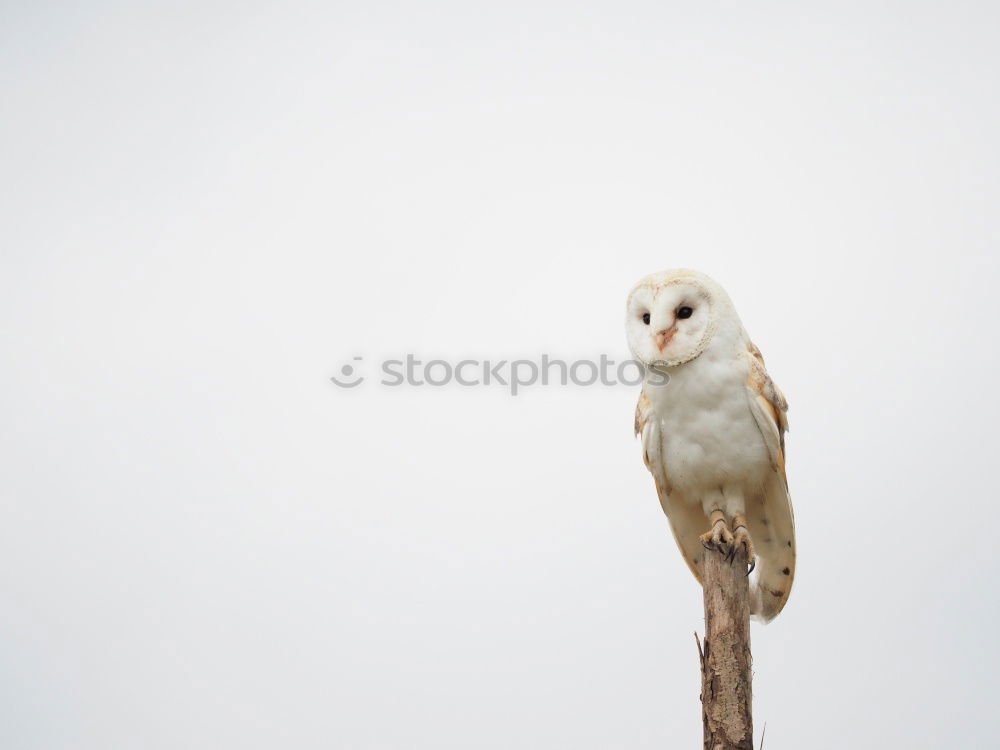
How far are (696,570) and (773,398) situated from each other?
950mm

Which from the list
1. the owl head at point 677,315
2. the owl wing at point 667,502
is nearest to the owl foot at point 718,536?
the owl wing at point 667,502

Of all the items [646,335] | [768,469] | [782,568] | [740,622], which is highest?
[646,335]

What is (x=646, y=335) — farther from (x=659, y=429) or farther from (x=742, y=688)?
(x=742, y=688)

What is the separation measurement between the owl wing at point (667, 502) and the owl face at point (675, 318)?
0.26 meters

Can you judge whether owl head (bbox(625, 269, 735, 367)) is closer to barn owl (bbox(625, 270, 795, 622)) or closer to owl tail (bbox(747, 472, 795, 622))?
barn owl (bbox(625, 270, 795, 622))

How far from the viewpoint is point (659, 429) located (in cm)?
403

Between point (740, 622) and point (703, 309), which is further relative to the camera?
point (703, 309)

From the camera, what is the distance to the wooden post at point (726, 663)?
3.49 meters

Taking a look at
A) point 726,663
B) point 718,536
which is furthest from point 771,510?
point 726,663

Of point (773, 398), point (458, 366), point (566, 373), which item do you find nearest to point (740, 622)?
point (773, 398)

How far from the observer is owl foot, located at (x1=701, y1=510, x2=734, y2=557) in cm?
380

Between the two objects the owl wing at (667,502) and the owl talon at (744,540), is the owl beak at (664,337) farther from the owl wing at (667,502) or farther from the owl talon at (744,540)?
the owl talon at (744,540)

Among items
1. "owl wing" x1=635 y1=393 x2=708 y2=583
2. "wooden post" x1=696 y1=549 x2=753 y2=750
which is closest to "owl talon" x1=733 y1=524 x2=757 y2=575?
"wooden post" x1=696 y1=549 x2=753 y2=750

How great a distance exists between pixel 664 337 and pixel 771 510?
37.0 inches
